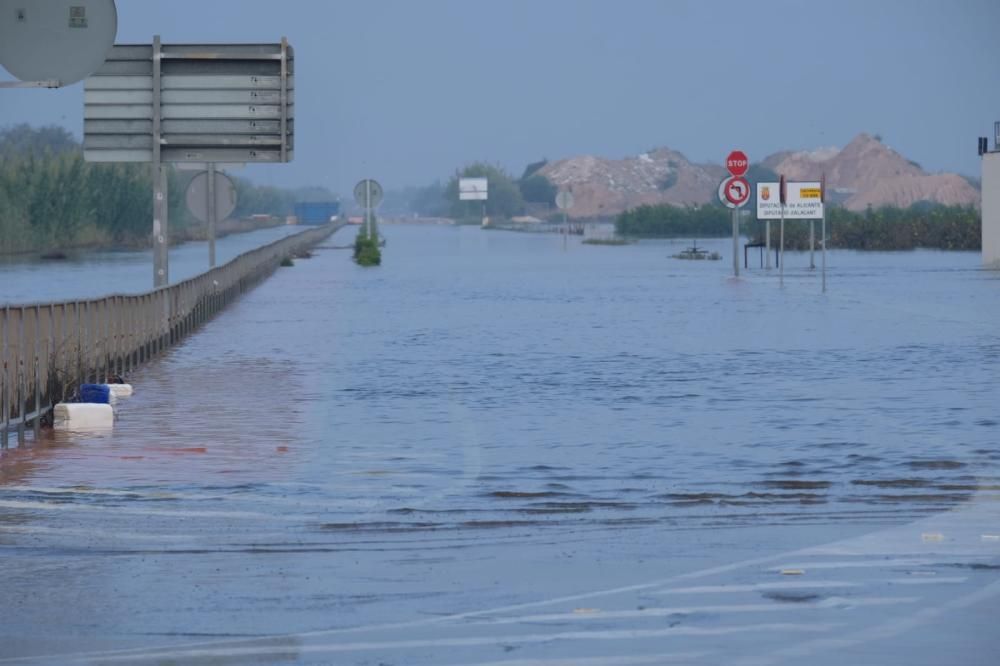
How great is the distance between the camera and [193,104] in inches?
1414

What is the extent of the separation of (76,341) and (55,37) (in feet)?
18.1

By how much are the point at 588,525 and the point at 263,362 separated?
15328 mm

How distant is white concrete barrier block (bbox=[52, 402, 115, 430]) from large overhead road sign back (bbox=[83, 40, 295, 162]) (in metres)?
16.6

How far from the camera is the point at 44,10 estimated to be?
15.5 meters

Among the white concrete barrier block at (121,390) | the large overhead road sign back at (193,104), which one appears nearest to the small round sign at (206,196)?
the large overhead road sign back at (193,104)

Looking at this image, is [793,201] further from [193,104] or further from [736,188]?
[193,104]

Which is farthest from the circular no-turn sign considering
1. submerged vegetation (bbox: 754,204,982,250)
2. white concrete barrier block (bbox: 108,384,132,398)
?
submerged vegetation (bbox: 754,204,982,250)

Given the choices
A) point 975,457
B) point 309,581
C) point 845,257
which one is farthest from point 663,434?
point 845,257

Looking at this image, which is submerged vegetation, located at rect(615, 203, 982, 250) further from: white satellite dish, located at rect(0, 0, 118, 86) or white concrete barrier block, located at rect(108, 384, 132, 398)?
white satellite dish, located at rect(0, 0, 118, 86)

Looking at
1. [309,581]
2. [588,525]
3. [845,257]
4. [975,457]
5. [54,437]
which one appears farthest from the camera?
[845,257]

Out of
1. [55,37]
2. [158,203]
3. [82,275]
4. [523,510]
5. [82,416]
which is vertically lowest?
[523,510]

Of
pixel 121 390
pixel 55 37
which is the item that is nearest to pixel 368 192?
pixel 121 390

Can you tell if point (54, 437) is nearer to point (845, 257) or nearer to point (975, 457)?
point (975, 457)

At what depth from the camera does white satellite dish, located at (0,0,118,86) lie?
14984 mm
